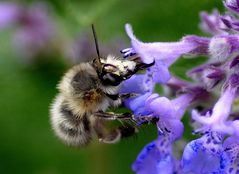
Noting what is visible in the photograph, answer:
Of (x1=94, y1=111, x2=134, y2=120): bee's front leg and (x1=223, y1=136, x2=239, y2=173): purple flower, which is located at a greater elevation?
(x1=94, y1=111, x2=134, y2=120): bee's front leg

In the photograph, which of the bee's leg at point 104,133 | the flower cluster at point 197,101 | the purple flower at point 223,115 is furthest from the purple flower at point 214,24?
the bee's leg at point 104,133

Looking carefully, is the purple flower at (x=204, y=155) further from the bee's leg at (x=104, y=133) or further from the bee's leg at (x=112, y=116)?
the bee's leg at (x=104, y=133)

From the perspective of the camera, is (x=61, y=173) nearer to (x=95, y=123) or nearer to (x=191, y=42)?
(x=95, y=123)

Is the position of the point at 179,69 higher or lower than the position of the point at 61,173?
higher

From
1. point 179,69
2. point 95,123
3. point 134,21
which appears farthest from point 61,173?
point 95,123

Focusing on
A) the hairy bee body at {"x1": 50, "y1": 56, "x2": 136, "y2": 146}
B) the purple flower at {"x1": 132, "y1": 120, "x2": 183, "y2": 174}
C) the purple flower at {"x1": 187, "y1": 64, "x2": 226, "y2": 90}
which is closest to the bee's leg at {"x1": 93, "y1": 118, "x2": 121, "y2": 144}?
the hairy bee body at {"x1": 50, "y1": 56, "x2": 136, "y2": 146}

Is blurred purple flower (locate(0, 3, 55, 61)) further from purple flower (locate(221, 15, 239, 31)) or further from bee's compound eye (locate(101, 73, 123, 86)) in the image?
purple flower (locate(221, 15, 239, 31))

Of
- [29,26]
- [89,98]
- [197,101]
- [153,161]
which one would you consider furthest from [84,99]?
[29,26]
